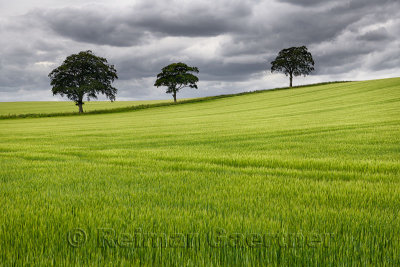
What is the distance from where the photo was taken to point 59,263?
2.21m

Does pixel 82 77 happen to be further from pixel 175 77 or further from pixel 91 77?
pixel 175 77

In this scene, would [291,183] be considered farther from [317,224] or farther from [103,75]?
[103,75]

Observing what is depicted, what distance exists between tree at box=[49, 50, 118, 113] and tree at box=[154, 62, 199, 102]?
43.2 feet

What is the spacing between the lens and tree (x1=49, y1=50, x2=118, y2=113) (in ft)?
188

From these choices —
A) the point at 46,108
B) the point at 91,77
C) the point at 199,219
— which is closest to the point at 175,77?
the point at 91,77

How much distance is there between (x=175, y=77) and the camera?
69.4 m

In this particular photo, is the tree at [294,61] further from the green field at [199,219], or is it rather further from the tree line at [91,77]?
the green field at [199,219]

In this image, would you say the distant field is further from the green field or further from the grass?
the green field

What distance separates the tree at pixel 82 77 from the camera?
5731 cm

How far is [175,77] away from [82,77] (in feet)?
71.0

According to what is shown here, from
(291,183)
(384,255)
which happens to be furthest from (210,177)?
(384,255)

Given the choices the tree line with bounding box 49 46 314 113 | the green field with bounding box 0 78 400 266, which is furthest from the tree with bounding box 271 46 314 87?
the green field with bounding box 0 78 400 266

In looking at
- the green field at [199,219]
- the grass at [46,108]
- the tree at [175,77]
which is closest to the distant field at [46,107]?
the grass at [46,108]

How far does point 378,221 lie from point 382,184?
6.90 ft
